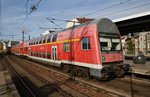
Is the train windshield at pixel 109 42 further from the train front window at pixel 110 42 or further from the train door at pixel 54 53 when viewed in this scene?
the train door at pixel 54 53

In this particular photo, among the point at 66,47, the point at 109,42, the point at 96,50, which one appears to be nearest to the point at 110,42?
the point at 109,42

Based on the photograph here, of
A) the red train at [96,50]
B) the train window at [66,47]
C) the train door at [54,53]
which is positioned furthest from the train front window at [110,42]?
the train door at [54,53]

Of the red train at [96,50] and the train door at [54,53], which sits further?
the train door at [54,53]

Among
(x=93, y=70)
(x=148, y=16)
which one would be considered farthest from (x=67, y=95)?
(x=148, y=16)

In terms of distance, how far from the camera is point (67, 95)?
1061 centimetres

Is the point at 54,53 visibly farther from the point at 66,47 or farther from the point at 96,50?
the point at 96,50

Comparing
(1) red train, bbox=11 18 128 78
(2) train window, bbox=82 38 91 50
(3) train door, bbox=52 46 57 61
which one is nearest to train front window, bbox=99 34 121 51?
(1) red train, bbox=11 18 128 78

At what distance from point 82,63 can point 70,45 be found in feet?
8.22

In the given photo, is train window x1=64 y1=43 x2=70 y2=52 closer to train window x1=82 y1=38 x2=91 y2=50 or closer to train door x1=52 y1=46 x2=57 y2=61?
train door x1=52 y1=46 x2=57 y2=61

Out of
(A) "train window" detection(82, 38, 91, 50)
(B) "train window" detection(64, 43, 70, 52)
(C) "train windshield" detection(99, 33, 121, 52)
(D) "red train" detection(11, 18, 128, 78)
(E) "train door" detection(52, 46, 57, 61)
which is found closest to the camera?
(D) "red train" detection(11, 18, 128, 78)

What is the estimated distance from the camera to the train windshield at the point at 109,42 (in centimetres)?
1313

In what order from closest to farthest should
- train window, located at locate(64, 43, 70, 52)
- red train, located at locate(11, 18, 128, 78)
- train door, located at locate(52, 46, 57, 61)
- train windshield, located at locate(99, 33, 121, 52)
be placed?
red train, located at locate(11, 18, 128, 78) → train windshield, located at locate(99, 33, 121, 52) → train window, located at locate(64, 43, 70, 52) → train door, located at locate(52, 46, 57, 61)

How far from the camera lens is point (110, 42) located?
13.6 meters

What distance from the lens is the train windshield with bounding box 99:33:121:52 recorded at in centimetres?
1313
